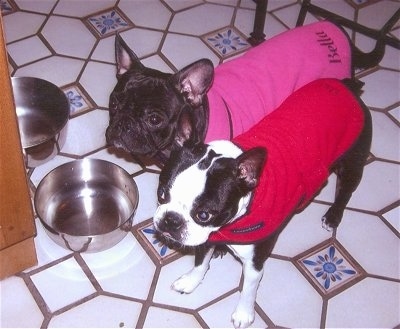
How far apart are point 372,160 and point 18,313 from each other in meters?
1.66

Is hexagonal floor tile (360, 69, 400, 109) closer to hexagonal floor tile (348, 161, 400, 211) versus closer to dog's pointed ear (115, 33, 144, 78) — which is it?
hexagonal floor tile (348, 161, 400, 211)

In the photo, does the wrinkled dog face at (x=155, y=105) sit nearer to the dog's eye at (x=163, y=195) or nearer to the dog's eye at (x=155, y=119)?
the dog's eye at (x=155, y=119)

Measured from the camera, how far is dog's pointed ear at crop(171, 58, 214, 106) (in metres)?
2.03

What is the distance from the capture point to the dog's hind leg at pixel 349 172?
82.3 inches

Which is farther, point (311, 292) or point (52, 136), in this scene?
point (52, 136)

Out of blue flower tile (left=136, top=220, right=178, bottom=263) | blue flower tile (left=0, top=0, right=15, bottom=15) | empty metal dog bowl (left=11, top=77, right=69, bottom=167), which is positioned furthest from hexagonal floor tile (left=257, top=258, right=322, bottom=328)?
blue flower tile (left=0, top=0, right=15, bottom=15)

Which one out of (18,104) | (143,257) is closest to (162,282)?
(143,257)

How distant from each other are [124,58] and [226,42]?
3.73 feet

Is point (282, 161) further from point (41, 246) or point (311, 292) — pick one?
point (41, 246)

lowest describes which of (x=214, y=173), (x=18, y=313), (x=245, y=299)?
(x=18, y=313)

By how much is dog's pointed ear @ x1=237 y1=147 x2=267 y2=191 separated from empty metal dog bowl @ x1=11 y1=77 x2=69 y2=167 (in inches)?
45.4

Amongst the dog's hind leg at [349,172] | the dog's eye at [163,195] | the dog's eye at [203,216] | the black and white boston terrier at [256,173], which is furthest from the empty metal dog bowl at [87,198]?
the dog's hind leg at [349,172]

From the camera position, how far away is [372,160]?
2.74 meters

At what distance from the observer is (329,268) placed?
2.35 metres
